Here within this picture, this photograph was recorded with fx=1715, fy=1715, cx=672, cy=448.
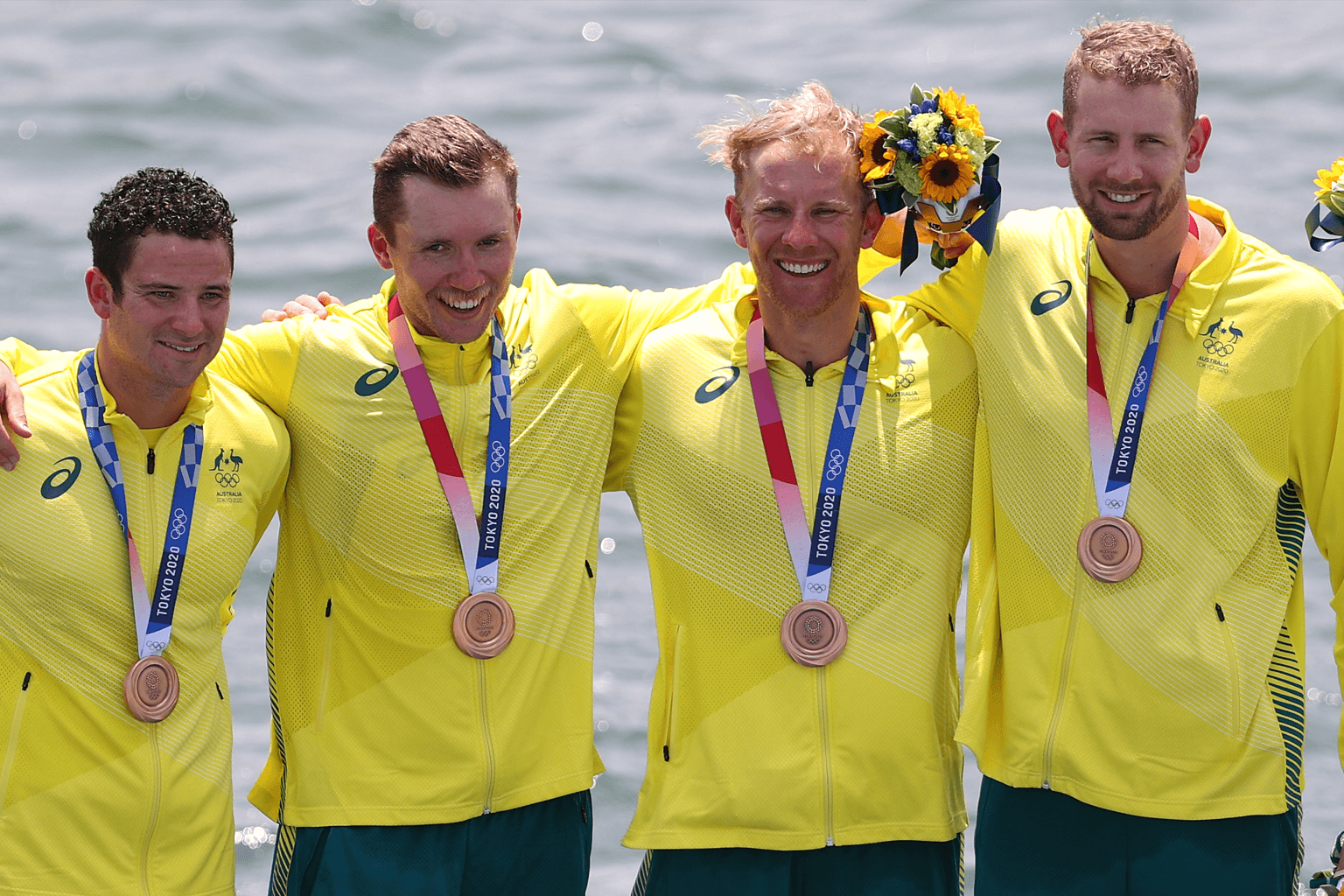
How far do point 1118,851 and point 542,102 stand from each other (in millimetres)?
15061

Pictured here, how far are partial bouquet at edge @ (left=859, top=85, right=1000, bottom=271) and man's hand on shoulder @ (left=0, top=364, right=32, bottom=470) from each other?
106 inches

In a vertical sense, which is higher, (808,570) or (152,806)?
(808,570)

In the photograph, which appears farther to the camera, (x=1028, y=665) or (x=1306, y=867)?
(x=1306, y=867)

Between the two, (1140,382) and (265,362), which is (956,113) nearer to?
(1140,382)

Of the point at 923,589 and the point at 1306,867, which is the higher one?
the point at 923,589

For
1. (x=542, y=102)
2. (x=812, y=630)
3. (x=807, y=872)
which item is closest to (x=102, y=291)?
(x=812, y=630)

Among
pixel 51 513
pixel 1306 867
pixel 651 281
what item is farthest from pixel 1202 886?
pixel 651 281

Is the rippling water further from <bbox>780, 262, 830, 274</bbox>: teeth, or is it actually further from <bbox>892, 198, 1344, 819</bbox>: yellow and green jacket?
<bbox>892, 198, 1344, 819</bbox>: yellow and green jacket

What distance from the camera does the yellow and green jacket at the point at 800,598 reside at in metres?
5.36

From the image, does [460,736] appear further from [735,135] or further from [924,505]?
[735,135]

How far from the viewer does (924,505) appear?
5500 millimetres

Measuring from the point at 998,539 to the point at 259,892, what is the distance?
5349 millimetres

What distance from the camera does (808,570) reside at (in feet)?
17.7

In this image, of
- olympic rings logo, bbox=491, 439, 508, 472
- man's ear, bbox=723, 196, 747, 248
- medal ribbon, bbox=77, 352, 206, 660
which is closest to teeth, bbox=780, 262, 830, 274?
man's ear, bbox=723, 196, 747, 248
